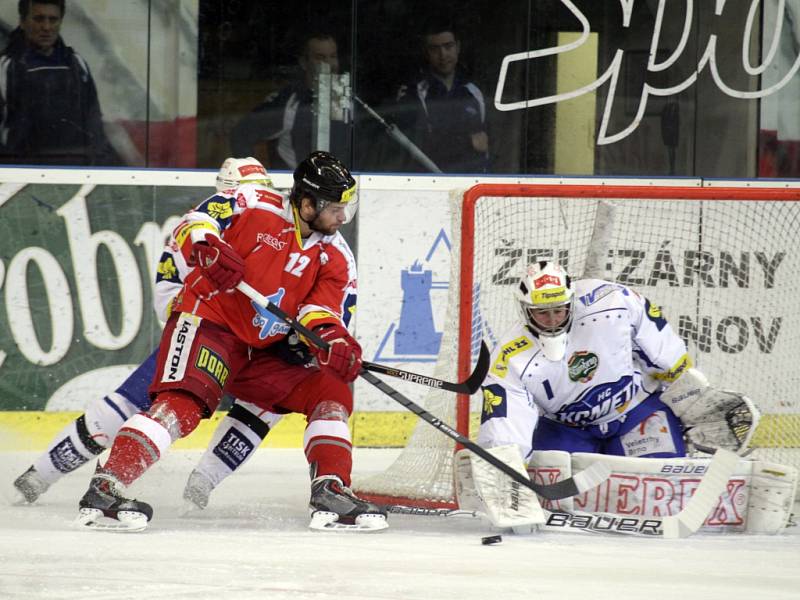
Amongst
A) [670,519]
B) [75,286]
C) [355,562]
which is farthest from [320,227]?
[75,286]

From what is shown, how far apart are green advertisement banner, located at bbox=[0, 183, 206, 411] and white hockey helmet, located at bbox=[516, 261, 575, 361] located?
1986 millimetres

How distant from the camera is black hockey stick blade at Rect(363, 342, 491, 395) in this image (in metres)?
3.77

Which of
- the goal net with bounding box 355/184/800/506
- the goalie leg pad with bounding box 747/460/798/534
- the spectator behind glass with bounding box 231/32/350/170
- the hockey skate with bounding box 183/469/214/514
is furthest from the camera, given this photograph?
the spectator behind glass with bounding box 231/32/350/170

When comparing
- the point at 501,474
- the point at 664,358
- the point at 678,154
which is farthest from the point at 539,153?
the point at 501,474

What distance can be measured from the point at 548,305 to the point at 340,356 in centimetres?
55

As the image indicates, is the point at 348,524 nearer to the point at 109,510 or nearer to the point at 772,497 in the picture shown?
the point at 109,510

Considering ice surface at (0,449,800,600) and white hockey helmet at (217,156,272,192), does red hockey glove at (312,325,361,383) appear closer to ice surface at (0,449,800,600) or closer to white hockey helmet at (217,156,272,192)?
ice surface at (0,449,800,600)

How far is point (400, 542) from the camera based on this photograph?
339 cm

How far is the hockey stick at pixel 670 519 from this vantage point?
3.55m

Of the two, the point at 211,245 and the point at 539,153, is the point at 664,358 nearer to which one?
the point at 211,245

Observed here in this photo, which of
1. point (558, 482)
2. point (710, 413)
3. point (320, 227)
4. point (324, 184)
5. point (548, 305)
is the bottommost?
point (558, 482)

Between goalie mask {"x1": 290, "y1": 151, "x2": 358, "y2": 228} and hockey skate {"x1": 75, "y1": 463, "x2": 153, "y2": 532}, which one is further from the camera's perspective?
goalie mask {"x1": 290, "y1": 151, "x2": 358, "y2": 228}

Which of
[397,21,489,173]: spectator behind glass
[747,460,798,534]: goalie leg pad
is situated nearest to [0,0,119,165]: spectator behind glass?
[397,21,489,173]: spectator behind glass

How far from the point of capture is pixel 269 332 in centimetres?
373
